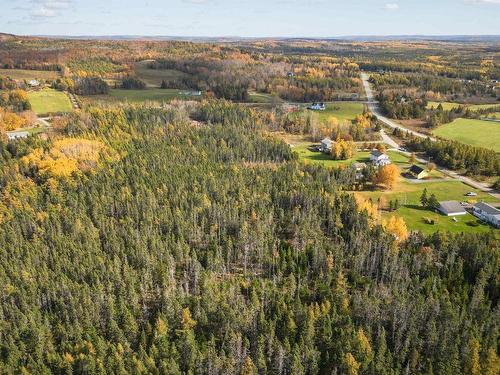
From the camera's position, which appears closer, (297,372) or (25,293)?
(297,372)

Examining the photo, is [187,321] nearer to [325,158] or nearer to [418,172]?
[418,172]

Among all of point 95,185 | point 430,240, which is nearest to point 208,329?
point 430,240

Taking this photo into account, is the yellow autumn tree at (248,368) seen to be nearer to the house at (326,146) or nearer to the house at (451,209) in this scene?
the house at (451,209)

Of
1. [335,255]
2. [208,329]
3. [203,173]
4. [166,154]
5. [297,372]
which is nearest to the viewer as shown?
[297,372]

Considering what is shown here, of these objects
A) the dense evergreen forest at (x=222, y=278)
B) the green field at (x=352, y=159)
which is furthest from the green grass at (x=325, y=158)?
the dense evergreen forest at (x=222, y=278)

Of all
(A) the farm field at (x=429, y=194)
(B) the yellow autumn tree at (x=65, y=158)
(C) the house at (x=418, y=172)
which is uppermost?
(B) the yellow autumn tree at (x=65, y=158)

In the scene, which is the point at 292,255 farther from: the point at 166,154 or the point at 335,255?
the point at 166,154
